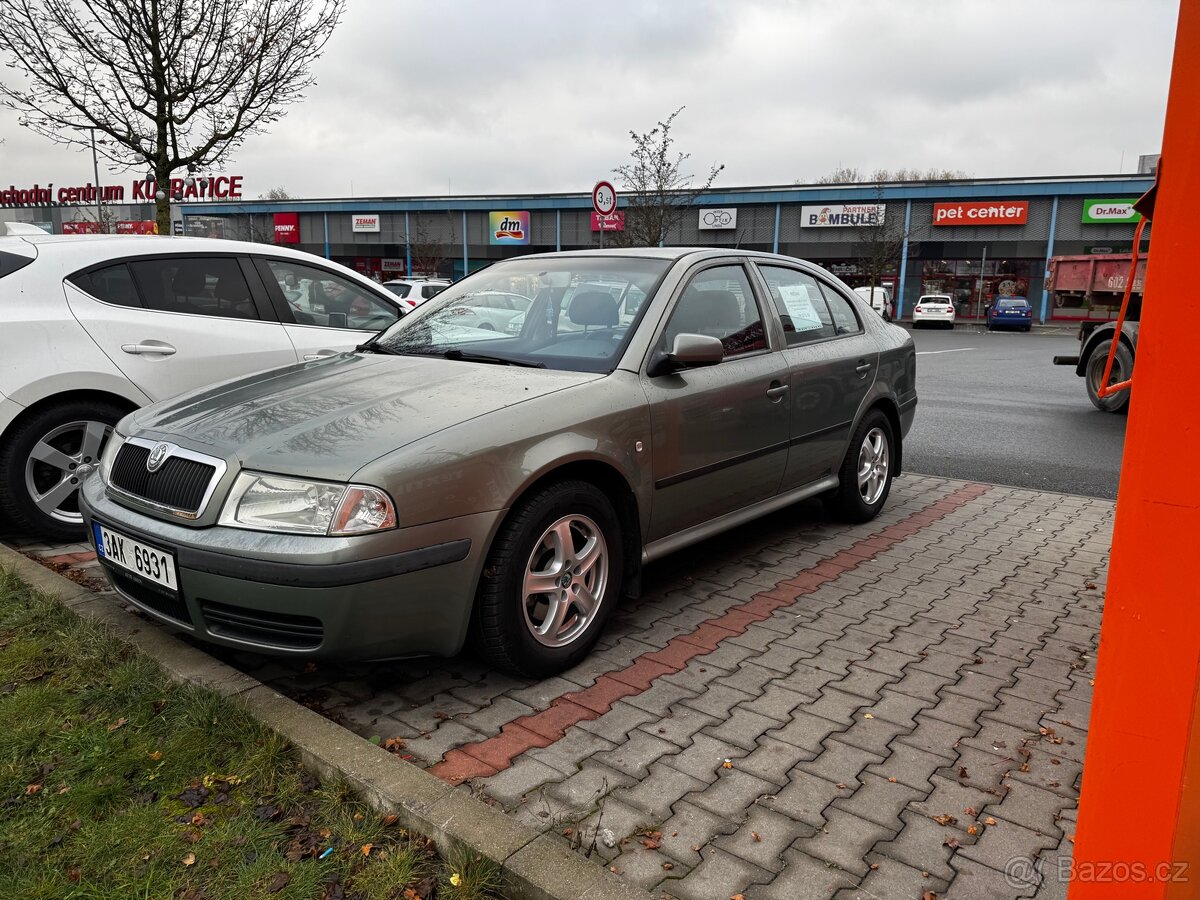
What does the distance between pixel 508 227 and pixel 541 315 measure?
43067mm

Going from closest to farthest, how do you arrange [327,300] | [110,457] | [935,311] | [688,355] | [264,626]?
[264,626]
[110,457]
[688,355]
[327,300]
[935,311]

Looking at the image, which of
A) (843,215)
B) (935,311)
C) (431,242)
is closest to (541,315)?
(935,311)

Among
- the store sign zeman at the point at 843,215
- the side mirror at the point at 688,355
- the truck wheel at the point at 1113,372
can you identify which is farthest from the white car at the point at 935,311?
the side mirror at the point at 688,355

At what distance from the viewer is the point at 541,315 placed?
13.3 ft

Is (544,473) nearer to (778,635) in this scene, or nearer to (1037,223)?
(778,635)

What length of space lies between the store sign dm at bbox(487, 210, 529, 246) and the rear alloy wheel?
4199 centimetres

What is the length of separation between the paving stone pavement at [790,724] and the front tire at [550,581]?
170mm

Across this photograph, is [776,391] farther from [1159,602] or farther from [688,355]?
[1159,602]

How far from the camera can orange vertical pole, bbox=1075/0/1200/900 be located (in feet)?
4.45

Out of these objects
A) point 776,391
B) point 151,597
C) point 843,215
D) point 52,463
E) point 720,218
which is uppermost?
point 843,215

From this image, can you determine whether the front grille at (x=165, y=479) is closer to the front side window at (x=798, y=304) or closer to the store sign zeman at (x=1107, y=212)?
the front side window at (x=798, y=304)

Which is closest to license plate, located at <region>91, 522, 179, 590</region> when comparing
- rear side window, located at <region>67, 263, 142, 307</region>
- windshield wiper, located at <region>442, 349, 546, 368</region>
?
windshield wiper, located at <region>442, 349, 546, 368</region>

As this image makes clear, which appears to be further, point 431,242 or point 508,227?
point 431,242

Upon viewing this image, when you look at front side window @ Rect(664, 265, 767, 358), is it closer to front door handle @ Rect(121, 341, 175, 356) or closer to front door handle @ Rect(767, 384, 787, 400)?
front door handle @ Rect(767, 384, 787, 400)
